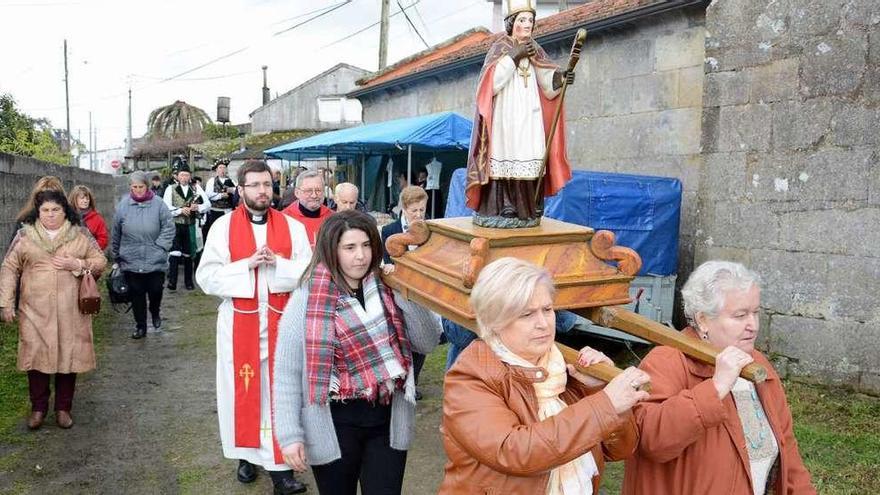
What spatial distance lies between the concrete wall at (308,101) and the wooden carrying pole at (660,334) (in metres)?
30.9

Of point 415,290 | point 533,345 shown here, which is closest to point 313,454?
point 415,290

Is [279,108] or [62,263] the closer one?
[62,263]

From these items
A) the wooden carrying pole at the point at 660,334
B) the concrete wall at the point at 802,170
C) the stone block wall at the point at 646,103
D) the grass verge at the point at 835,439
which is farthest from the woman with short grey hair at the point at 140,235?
the wooden carrying pole at the point at 660,334

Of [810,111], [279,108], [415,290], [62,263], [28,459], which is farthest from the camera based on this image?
[279,108]

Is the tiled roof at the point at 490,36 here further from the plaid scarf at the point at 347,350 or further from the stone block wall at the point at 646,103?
the plaid scarf at the point at 347,350

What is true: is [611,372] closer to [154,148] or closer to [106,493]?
[106,493]

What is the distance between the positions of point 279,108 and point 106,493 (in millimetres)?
30060

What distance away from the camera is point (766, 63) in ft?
20.3

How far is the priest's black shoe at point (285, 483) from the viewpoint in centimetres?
430

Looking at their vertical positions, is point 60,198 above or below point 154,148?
below

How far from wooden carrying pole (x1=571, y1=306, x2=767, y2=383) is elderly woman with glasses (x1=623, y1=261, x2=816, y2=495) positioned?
0.08 meters

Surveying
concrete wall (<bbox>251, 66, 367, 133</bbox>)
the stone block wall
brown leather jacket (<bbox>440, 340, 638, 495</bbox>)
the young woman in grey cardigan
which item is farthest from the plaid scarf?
concrete wall (<bbox>251, 66, 367, 133</bbox>)

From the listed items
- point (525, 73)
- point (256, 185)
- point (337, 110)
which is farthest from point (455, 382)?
point (337, 110)

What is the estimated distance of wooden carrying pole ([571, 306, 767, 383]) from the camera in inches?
76.9
